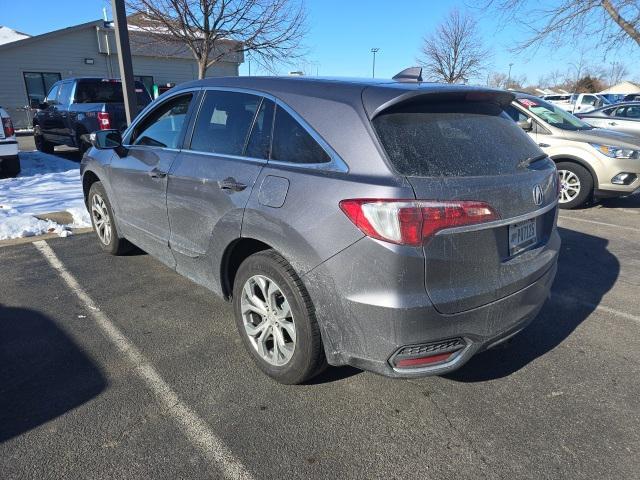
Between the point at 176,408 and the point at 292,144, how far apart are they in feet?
5.14

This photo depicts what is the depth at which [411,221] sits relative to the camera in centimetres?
203

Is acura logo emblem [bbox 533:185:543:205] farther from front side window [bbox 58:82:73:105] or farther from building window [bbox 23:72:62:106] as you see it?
building window [bbox 23:72:62:106]

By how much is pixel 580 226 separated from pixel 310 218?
5.24 meters

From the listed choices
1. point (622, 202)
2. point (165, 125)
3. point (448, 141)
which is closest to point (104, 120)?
point (165, 125)

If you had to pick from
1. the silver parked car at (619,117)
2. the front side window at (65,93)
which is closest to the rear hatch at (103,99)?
the front side window at (65,93)

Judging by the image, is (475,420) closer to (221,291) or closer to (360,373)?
(360,373)

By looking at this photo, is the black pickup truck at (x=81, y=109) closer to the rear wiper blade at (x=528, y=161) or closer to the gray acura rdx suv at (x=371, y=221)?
the gray acura rdx suv at (x=371, y=221)

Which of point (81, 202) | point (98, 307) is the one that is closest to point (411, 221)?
point (98, 307)

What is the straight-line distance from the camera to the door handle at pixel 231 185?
2673 mm

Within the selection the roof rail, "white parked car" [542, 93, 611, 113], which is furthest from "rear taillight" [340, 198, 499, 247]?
"white parked car" [542, 93, 611, 113]

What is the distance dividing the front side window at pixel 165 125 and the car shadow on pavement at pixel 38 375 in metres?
1.61

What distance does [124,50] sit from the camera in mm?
6551

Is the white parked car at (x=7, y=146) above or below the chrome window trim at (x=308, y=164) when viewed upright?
below

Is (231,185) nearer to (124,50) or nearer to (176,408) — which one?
(176,408)
